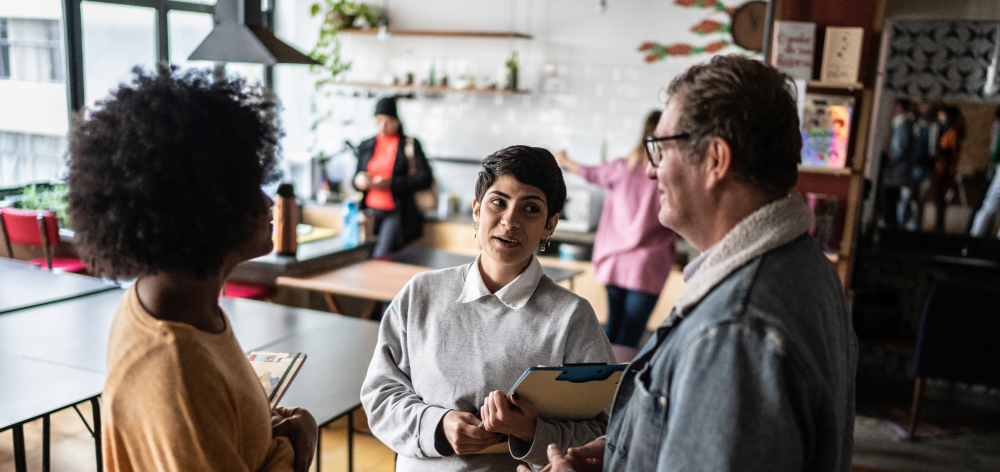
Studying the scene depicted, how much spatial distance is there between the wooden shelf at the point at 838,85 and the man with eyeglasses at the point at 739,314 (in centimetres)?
301

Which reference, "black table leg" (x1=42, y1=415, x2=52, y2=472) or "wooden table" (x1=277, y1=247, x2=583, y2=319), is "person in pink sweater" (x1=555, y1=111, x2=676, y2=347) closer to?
"wooden table" (x1=277, y1=247, x2=583, y2=319)

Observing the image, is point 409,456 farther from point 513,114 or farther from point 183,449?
point 513,114

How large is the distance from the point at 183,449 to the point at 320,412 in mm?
1051

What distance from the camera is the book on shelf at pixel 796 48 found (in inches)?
142

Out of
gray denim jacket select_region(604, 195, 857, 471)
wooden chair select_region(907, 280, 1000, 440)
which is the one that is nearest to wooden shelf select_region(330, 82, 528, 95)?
wooden chair select_region(907, 280, 1000, 440)

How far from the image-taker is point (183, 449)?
34.8 inches

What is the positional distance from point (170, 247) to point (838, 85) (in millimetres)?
3515

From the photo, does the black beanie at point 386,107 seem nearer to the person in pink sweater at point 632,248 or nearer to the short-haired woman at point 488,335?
the person in pink sweater at point 632,248

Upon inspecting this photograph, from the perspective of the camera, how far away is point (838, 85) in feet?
12.0

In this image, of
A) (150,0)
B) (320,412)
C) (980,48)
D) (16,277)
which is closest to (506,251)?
(320,412)

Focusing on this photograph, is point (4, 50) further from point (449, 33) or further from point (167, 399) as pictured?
point (167, 399)

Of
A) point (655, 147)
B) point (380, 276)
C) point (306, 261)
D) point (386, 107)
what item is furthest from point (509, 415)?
point (386, 107)

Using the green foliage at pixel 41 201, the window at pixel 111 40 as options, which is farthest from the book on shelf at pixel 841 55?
the green foliage at pixel 41 201

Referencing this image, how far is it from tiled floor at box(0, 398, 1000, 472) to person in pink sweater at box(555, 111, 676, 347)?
1190 millimetres
